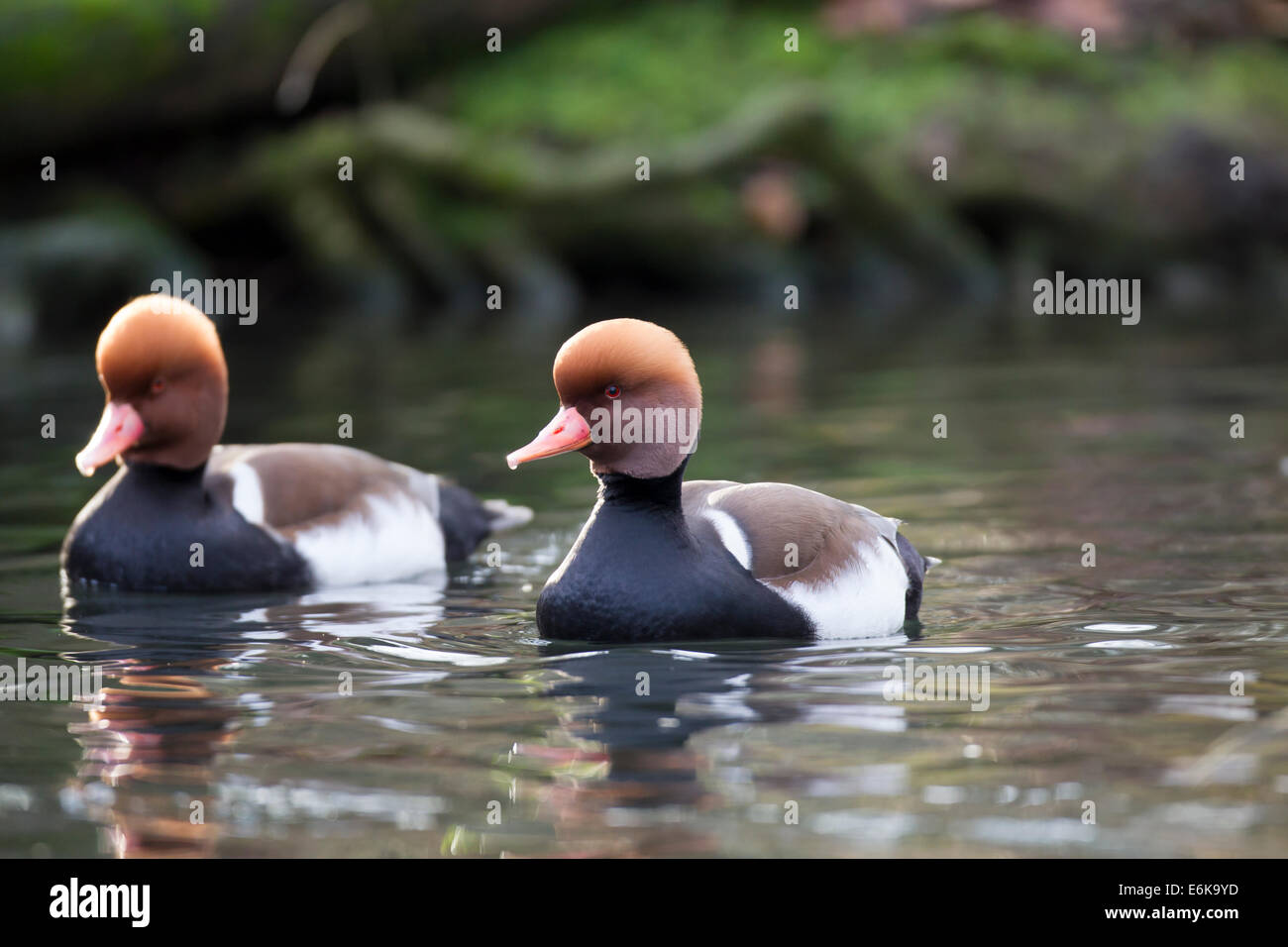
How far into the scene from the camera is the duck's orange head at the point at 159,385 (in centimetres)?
664

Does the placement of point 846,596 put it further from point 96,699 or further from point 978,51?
point 978,51

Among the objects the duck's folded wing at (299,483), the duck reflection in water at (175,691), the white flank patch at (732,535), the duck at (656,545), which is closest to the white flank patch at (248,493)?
the duck's folded wing at (299,483)

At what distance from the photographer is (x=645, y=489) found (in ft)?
18.1

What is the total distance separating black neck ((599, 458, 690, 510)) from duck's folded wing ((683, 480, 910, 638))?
0.64 ft

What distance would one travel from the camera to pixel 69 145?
17688 mm

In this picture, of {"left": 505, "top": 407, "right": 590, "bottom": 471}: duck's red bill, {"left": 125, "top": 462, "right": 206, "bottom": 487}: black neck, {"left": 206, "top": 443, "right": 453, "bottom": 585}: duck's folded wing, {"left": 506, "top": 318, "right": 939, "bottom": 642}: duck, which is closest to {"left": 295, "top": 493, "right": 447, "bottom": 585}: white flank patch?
{"left": 206, "top": 443, "right": 453, "bottom": 585}: duck's folded wing

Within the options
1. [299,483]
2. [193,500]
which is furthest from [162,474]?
[299,483]

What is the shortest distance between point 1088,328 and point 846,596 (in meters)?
10.9

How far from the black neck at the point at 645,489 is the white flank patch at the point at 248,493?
1834 mm

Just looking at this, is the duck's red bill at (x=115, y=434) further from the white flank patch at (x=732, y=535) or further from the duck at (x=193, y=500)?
the white flank patch at (x=732, y=535)

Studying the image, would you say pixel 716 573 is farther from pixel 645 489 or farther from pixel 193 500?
pixel 193 500

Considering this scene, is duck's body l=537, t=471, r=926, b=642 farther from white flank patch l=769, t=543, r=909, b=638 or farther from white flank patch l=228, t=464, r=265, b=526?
white flank patch l=228, t=464, r=265, b=526
